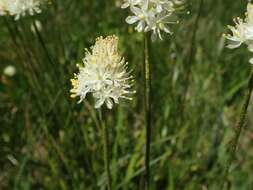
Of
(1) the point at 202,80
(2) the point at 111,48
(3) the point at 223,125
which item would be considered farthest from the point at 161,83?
(2) the point at 111,48

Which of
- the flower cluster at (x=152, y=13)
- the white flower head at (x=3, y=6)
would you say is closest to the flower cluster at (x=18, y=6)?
the white flower head at (x=3, y=6)

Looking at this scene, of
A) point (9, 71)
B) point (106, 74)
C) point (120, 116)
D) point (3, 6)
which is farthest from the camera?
point (9, 71)

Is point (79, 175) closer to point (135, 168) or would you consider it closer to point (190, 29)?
point (135, 168)

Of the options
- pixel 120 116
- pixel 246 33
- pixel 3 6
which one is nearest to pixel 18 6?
pixel 3 6

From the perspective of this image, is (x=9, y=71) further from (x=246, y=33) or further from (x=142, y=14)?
(x=246, y=33)

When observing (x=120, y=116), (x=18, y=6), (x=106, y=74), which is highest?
(x=18, y=6)

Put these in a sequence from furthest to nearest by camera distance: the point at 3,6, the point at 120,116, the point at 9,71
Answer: the point at 9,71 → the point at 120,116 → the point at 3,6

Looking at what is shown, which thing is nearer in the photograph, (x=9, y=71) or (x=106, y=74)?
(x=106, y=74)
